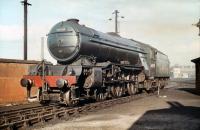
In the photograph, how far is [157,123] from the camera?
37.6 feet

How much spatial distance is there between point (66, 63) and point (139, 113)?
15.1ft

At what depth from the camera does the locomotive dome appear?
15.1 meters

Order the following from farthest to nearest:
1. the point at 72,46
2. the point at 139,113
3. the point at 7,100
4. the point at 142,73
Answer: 1. the point at 142,73
2. the point at 7,100
3. the point at 72,46
4. the point at 139,113

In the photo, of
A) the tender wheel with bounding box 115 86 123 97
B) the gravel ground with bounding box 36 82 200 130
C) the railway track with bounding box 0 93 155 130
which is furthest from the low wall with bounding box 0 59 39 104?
the gravel ground with bounding box 36 82 200 130

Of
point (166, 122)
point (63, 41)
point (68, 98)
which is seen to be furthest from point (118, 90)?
point (166, 122)

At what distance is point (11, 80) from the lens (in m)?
18.6

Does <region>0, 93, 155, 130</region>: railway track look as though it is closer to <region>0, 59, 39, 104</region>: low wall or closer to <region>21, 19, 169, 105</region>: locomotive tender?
<region>21, 19, 169, 105</region>: locomotive tender

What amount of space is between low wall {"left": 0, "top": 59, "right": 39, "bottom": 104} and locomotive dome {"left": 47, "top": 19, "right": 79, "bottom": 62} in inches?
152

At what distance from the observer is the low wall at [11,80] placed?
17953 mm

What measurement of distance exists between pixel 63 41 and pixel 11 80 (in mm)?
5312

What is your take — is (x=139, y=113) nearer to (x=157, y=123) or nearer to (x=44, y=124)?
(x=157, y=123)

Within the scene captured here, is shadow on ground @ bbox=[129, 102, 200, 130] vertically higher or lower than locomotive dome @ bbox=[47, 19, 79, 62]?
lower

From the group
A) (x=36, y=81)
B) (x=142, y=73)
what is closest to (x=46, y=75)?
(x=36, y=81)

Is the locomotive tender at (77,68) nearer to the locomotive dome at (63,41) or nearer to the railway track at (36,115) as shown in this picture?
the locomotive dome at (63,41)
